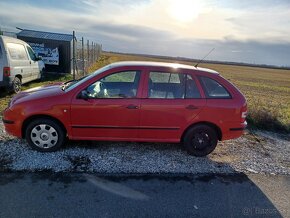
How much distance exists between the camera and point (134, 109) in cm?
442

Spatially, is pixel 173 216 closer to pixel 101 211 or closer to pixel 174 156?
pixel 101 211

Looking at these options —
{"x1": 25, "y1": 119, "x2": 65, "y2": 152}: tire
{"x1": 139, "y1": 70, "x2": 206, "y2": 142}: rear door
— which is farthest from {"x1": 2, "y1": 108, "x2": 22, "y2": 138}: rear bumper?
{"x1": 139, "y1": 70, "x2": 206, "y2": 142}: rear door

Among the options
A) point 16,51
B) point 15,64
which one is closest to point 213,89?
point 15,64

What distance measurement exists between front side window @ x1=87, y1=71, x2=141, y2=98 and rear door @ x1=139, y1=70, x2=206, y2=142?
23cm

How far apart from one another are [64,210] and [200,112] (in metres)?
2.71

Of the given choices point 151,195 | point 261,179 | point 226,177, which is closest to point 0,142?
point 151,195

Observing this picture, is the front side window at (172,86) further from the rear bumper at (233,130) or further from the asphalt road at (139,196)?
the asphalt road at (139,196)

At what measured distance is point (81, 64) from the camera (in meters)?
15.5

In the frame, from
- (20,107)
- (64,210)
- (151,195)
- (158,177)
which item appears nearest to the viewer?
(64,210)

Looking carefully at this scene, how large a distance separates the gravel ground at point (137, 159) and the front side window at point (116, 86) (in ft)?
3.51

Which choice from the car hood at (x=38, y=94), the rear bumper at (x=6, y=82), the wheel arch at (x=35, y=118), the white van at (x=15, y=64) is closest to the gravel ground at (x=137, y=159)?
the wheel arch at (x=35, y=118)

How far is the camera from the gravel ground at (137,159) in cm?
412

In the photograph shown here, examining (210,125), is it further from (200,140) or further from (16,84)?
(16,84)

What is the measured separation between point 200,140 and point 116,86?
1.83 metres
